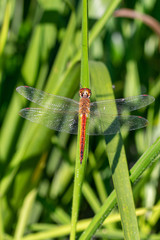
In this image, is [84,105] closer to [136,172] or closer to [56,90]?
[56,90]

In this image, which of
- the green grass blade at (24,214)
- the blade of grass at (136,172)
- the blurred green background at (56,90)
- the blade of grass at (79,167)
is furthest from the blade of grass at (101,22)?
the green grass blade at (24,214)

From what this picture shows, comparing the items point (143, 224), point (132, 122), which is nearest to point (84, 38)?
point (132, 122)

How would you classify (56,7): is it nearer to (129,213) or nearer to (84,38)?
(84,38)

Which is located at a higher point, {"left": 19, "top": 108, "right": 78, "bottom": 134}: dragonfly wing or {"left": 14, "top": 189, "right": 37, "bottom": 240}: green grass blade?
{"left": 19, "top": 108, "right": 78, "bottom": 134}: dragonfly wing

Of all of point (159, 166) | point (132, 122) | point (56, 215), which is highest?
point (132, 122)

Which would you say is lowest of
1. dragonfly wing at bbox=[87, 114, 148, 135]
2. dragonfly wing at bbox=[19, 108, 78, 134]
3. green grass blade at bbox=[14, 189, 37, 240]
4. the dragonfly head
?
green grass blade at bbox=[14, 189, 37, 240]

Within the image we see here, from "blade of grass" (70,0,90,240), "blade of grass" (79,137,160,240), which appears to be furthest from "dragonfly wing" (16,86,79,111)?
"blade of grass" (79,137,160,240)

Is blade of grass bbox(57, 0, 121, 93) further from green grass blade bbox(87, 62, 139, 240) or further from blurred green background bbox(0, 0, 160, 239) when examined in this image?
green grass blade bbox(87, 62, 139, 240)
